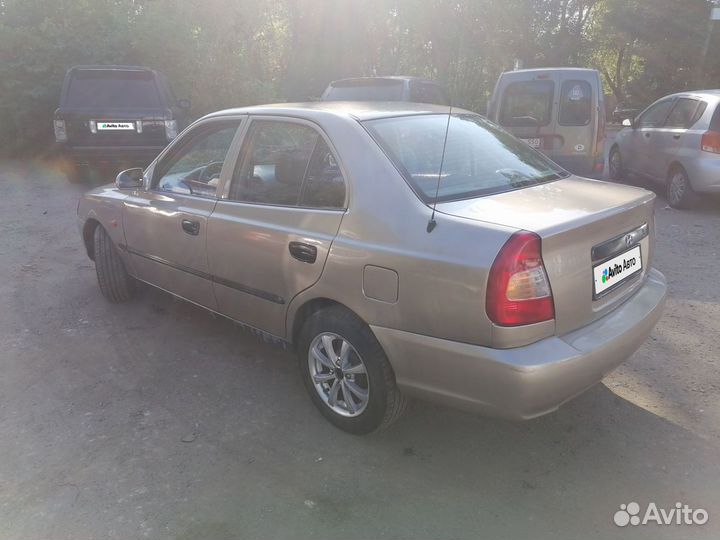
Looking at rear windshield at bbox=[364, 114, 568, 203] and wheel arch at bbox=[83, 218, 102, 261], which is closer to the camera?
rear windshield at bbox=[364, 114, 568, 203]

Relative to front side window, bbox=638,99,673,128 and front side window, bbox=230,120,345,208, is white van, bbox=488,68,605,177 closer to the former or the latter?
front side window, bbox=638,99,673,128

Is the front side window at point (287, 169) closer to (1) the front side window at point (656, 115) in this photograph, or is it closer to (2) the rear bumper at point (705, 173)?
(2) the rear bumper at point (705, 173)

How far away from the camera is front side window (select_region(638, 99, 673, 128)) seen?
28.9 ft

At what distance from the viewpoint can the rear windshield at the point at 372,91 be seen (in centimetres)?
991

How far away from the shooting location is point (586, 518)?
2.52 m

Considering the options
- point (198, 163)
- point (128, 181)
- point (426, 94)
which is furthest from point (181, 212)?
point (426, 94)

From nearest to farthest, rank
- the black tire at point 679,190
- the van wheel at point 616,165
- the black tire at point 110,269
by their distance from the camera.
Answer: the black tire at point 110,269
the black tire at point 679,190
the van wheel at point 616,165

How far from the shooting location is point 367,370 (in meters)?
2.90

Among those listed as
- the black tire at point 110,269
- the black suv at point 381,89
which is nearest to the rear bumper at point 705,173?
the black suv at point 381,89

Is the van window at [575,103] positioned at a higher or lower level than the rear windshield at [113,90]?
lower

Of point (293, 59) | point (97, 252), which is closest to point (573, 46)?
point (293, 59)

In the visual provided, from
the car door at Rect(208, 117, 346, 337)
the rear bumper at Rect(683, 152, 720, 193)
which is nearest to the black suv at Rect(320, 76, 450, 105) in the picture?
the rear bumper at Rect(683, 152, 720, 193)

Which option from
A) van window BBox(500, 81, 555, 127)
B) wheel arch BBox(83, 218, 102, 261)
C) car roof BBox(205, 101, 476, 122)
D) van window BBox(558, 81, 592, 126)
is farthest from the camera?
van window BBox(500, 81, 555, 127)

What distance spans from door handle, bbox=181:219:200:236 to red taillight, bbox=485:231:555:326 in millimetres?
2011
